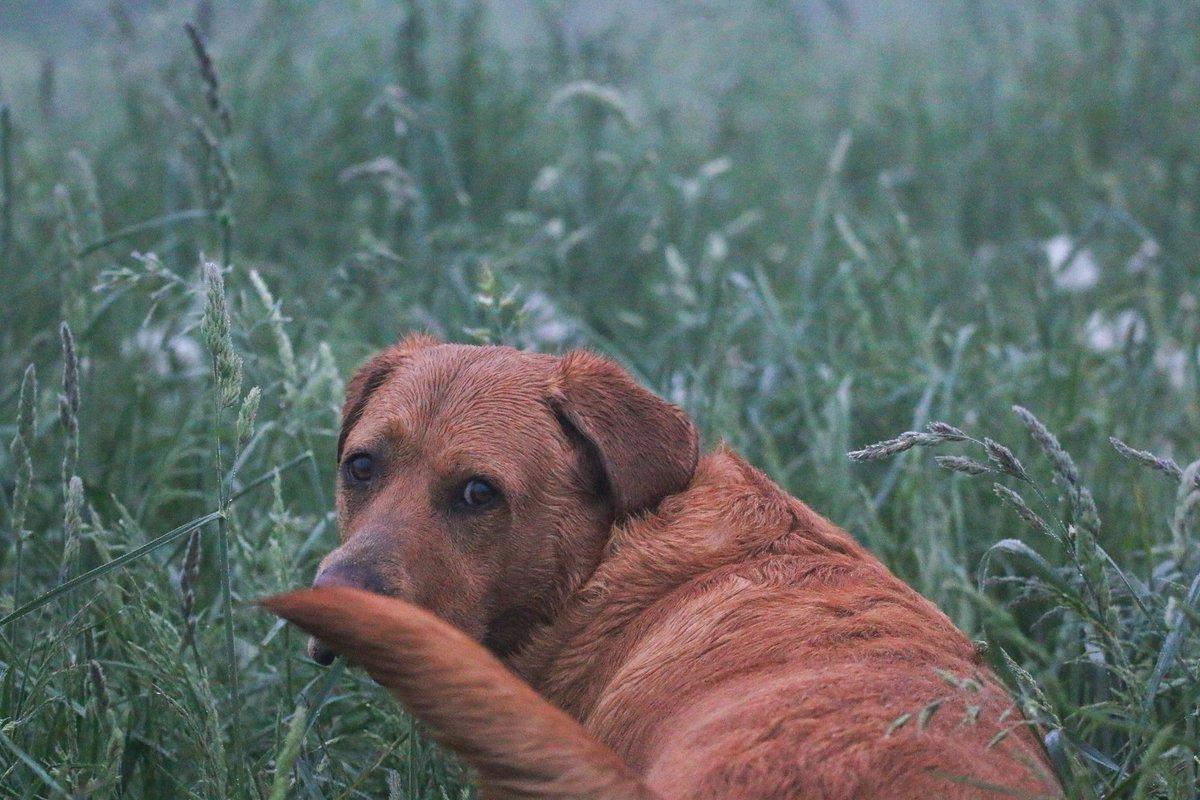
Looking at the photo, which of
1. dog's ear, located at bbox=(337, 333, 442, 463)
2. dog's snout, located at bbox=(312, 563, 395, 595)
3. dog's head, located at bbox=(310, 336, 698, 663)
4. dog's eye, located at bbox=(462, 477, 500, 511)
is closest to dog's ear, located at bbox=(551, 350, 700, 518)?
dog's head, located at bbox=(310, 336, 698, 663)

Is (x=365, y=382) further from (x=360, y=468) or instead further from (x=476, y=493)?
(x=476, y=493)

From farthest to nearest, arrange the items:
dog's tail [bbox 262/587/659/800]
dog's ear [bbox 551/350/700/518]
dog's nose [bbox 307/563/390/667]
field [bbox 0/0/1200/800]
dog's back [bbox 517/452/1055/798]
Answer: dog's ear [bbox 551/350/700/518], field [bbox 0/0/1200/800], dog's nose [bbox 307/563/390/667], dog's back [bbox 517/452/1055/798], dog's tail [bbox 262/587/659/800]

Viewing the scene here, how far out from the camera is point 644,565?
95.7 inches

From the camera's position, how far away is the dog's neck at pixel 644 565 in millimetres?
2404

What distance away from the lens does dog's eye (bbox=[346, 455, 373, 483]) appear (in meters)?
2.55

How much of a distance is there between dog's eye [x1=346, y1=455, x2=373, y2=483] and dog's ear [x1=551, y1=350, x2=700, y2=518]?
1.25 feet

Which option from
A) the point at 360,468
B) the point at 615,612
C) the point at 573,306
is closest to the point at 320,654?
the point at 360,468

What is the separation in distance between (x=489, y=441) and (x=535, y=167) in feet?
10.5

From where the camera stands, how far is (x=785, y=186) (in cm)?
644

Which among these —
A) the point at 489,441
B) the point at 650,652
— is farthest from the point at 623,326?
the point at 650,652

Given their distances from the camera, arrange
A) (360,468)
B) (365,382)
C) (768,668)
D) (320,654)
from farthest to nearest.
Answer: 1. (365,382)
2. (360,468)
3. (320,654)
4. (768,668)

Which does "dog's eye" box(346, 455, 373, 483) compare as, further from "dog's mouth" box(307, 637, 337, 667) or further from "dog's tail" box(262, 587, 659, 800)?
"dog's tail" box(262, 587, 659, 800)

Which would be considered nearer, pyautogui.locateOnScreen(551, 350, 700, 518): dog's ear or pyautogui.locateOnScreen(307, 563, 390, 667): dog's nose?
pyautogui.locateOnScreen(307, 563, 390, 667): dog's nose

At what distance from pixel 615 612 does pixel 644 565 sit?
101 mm
